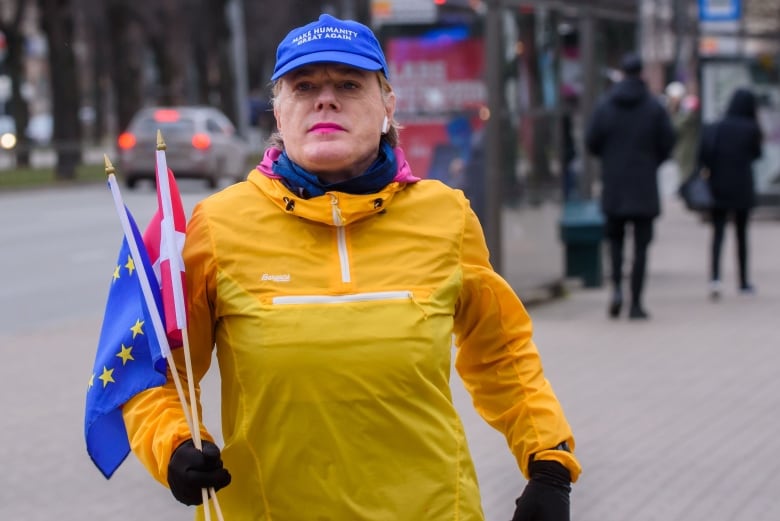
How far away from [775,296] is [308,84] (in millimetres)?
11326

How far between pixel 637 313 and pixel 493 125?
179 cm

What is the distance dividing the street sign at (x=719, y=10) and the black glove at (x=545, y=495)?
1788 cm

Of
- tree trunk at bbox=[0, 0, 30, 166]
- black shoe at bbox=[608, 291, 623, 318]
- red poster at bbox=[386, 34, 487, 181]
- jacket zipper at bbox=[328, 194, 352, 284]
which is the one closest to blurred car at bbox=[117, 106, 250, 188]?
tree trunk at bbox=[0, 0, 30, 166]

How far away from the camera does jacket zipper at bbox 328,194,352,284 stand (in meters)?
2.90

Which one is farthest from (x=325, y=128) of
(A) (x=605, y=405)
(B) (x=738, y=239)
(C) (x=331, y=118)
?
(B) (x=738, y=239)

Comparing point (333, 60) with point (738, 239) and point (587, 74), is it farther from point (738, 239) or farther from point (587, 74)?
point (587, 74)

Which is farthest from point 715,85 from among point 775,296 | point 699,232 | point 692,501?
point 692,501

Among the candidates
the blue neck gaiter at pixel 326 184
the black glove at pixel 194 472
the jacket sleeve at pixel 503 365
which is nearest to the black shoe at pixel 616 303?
the jacket sleeve at pixel 503 365

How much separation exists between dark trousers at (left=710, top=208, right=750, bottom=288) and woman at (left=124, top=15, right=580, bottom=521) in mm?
10767

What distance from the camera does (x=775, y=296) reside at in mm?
13781

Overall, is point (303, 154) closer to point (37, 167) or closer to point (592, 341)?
point (592, 341)

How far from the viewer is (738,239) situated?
13.6m

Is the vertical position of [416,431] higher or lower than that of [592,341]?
higher

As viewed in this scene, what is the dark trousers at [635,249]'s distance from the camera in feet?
39.5
